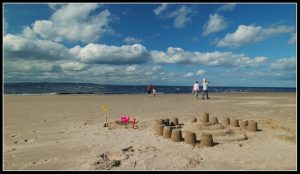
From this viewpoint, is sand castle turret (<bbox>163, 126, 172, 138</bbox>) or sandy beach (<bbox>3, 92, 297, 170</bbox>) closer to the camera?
sandy beach (<bbox>3, 92, 297, 170</bbox>)

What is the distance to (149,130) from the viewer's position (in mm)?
9328

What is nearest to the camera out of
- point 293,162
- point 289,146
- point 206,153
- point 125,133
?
point 293,162

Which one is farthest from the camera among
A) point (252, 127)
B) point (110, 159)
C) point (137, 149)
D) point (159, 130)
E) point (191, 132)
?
point (252, 127)

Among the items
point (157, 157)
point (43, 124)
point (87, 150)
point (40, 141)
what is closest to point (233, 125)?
point (157, 157)

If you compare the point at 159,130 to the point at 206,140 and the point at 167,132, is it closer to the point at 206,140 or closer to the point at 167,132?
the point at 167,132

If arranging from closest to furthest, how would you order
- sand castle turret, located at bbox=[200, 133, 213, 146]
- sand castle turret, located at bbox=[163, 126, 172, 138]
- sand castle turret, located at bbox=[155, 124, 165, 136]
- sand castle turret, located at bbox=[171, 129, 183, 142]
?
sand castle turret, located at bbox=[200, 133, 213, 146] < sand castle turret, located at bbox=[171, 129, 183, 142] < sand castle turret, located at bbox=[163, 126, 172, 138] < sand castle turret, located at bbox=[155, 124, 165, 136]

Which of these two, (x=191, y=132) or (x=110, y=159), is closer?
(x=110, y=159)

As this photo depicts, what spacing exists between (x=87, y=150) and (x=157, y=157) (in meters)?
1.81

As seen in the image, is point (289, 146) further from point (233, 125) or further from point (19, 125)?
point (19, 125)

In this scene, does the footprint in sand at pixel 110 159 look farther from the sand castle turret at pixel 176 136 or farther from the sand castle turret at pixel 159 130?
the sand castle turret at pixel 159 130

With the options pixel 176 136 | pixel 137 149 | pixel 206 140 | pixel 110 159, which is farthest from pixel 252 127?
pixel 110 159

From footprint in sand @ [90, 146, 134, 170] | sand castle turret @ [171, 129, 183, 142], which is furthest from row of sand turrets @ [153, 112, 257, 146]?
footprint in sand @ [90, 146, 134, 170]

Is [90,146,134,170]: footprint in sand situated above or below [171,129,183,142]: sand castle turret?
below

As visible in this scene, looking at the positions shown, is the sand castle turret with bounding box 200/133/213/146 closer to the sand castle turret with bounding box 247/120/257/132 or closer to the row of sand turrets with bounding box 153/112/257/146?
the row of sand turrets with bounding box 153/112/257/146
